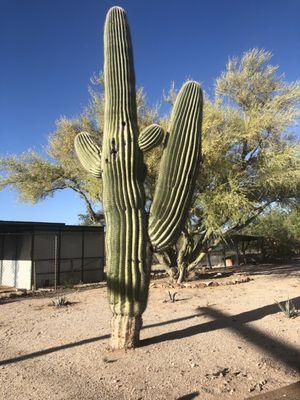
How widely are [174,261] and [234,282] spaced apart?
2973mm

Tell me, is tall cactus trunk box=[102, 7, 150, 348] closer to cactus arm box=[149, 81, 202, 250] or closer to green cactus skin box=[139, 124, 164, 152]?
green cactus skin box=[139, 124, 164, 152]

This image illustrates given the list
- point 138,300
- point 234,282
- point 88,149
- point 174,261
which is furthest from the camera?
point 174,261

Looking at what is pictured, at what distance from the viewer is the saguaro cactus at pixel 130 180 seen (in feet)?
21.7

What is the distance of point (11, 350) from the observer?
6.81 m

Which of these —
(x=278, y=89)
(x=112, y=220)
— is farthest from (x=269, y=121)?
(x=112, y=220)

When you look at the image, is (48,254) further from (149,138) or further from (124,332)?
(149,138)

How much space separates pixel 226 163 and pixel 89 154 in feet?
27.3

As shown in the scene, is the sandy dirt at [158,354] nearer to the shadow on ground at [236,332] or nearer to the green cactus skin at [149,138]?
the shadow on ground at [236,332]

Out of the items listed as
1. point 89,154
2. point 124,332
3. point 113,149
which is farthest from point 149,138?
point 124,332

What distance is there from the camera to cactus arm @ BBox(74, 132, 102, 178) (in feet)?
24.3

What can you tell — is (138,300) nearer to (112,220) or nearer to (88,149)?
(112,220)

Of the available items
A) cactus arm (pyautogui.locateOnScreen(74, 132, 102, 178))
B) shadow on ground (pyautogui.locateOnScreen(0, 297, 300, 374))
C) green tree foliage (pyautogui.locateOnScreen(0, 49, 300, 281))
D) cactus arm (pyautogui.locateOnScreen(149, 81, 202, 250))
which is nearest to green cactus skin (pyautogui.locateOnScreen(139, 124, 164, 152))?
cactus arm (pyautogui.locateOnScreen(149, 81, 202, 250))

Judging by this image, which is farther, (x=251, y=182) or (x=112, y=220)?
(x=251, y=182)

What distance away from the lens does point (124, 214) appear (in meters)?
6.69
